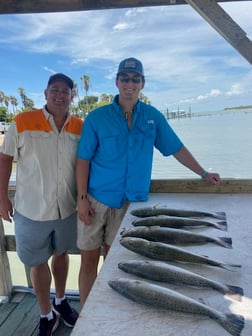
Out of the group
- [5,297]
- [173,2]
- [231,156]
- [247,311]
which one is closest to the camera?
[247,311]

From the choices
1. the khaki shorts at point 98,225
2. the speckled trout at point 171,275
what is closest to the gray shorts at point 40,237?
the khaki shorts at point 98,225

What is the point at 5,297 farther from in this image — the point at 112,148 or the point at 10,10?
the point at 10,10

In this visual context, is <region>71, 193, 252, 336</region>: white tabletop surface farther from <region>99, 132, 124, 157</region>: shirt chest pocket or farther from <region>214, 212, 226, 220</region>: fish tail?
<region>99, 132, 124, 157</region>: shirt chest pocket

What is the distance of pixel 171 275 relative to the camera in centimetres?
115

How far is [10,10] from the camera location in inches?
86.2

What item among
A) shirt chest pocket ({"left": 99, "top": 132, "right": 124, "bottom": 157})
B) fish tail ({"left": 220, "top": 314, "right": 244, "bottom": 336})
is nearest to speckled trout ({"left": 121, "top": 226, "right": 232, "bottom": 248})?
fish tail ({"left": 220, "top": 314, "right": 244, "bottom": 336})

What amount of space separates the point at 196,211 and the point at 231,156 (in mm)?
15138

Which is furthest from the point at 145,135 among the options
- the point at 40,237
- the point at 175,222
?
the point at 40,237

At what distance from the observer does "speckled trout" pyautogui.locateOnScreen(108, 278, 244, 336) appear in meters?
0.93

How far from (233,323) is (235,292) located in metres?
0.17

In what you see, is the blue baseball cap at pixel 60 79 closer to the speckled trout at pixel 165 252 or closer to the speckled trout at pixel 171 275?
the speckled trout at pixel 165 252

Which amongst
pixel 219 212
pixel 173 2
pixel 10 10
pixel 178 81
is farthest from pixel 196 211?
pixel 178 81

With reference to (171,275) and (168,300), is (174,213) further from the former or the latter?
(168,300)

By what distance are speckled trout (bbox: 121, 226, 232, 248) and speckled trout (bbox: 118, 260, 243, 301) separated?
0.76 ft
